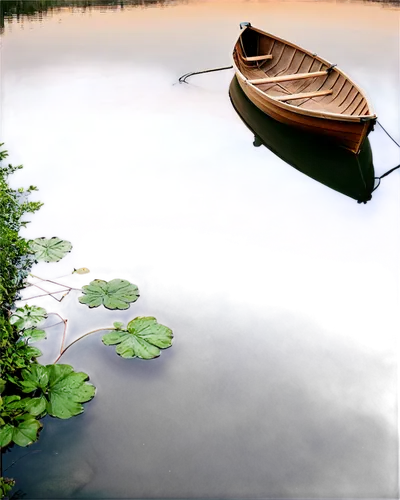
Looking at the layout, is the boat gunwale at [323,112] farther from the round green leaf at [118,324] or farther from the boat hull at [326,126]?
the round green leaf at [118,324]

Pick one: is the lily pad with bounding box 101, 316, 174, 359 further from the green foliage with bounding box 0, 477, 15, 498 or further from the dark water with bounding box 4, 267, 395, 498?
the green foliage with bounding box 0, 477, 15, 498

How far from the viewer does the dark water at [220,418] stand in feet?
8.77

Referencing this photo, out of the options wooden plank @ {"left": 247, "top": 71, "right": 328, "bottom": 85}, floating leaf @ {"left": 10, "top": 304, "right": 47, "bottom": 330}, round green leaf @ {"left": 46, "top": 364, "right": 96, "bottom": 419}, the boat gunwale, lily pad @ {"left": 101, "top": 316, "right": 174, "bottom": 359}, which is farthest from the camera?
wooden plank @ {"left": 247, "top": 71, "right": 328, "bottom": 85}

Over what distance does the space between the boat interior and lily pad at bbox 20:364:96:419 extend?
156 inches

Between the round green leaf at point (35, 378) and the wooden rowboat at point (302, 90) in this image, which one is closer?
the round green leaf at point (35, 378)

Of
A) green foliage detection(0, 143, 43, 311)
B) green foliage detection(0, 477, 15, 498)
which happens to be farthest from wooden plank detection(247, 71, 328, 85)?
green foliage detection(0, 477, 15, 498)

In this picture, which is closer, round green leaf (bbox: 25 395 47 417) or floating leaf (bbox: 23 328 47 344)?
round green leaf (bbox: 25 395 47 417)

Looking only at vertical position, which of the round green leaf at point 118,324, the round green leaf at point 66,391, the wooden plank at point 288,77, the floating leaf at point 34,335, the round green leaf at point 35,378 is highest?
the wooden plank at point 288,77

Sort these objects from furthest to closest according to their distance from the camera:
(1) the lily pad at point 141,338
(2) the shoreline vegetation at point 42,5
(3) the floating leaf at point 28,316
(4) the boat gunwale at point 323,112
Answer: (2) the shoreline vegetation at point 42,5 → (4) the boat gunwale at point 323,112 → (3) the floating leaf at point 28,316 → (1) the lily pad at point 141,338

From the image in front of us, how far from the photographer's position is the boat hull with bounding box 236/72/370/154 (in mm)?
5508

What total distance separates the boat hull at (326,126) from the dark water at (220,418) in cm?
254

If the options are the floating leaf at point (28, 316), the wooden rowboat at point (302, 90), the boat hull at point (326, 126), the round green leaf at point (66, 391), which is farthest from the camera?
the wooden rowboat at point (302, 90)

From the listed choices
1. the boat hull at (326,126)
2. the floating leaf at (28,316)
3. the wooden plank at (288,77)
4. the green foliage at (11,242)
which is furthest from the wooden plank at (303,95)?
the floating leaf at (28,316)

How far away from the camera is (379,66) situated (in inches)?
283
